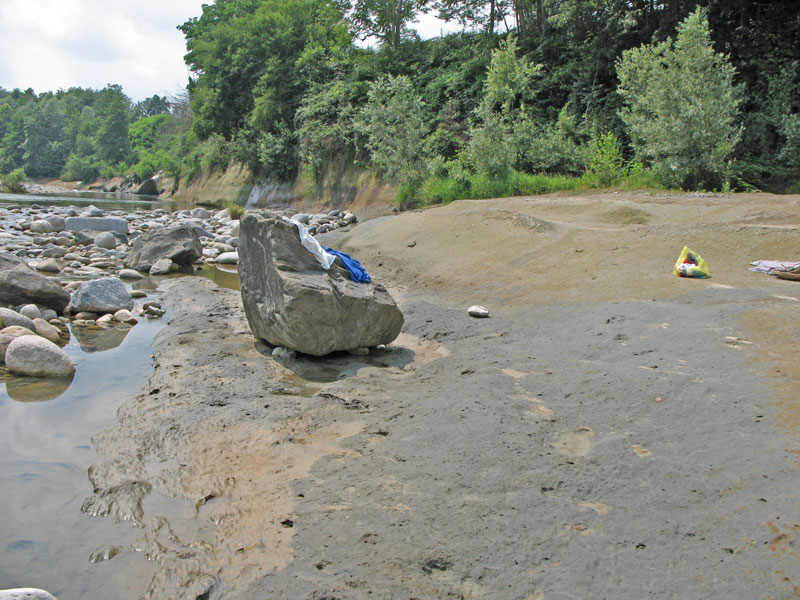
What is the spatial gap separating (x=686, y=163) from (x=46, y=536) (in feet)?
53.5

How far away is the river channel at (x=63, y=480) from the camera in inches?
119

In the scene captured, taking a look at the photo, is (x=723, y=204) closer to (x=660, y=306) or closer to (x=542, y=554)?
(x=660, y=306)

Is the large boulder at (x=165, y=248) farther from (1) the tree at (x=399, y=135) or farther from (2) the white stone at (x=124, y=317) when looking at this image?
(1) the tree at (x=399, y=135)

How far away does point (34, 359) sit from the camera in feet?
19.6

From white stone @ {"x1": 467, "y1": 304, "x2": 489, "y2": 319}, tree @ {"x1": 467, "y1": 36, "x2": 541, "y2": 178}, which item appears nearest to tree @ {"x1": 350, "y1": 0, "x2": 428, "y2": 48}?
tree @ {"x1": 467, "y1": 36, "x2": 541, "y2": 178}

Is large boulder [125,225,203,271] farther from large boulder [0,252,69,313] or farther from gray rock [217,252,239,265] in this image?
large boulder [0,252,69,313]

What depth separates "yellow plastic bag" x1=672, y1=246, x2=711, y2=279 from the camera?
8.07 m

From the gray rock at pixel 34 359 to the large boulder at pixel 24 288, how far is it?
2562 millimetres

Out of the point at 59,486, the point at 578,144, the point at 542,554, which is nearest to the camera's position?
the point at 542,554

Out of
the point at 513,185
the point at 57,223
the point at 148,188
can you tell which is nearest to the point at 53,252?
the point at 57,223

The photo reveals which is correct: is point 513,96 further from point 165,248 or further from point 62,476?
point 62,476

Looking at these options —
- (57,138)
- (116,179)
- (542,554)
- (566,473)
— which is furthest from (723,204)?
(57,138)

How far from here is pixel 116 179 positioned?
6347 centimetres

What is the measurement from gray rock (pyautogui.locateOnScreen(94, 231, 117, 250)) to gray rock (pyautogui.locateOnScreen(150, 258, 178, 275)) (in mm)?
3695
